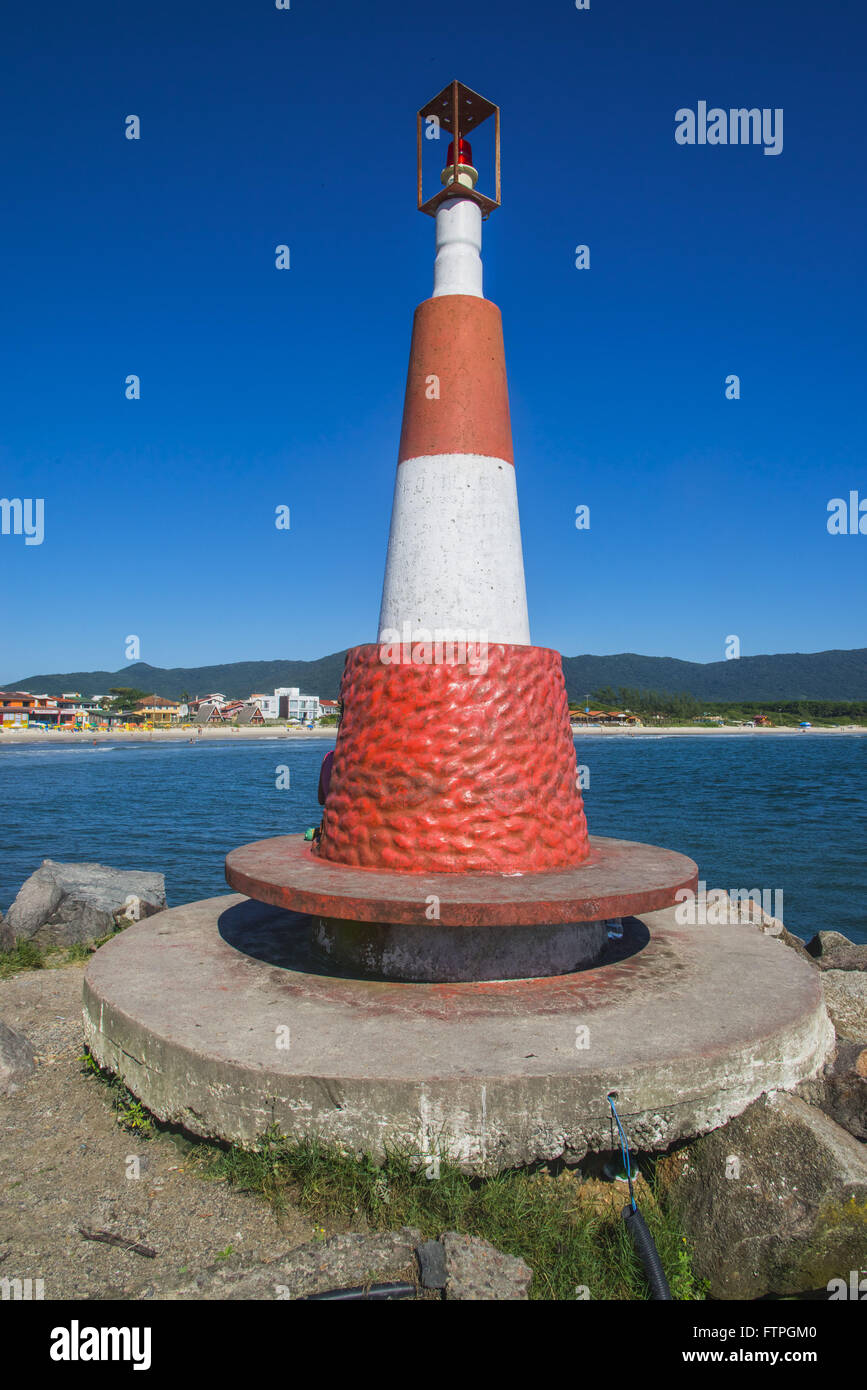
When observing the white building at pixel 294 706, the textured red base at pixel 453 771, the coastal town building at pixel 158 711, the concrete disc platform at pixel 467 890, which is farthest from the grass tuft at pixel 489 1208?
the white building at pixel 294 706

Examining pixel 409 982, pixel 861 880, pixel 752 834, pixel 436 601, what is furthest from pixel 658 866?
pixel 752 834

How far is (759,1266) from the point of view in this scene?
12.2ft

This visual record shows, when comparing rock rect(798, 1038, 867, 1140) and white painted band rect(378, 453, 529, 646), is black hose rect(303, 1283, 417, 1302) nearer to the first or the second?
rock rect(798, 1038, 867, 1140)

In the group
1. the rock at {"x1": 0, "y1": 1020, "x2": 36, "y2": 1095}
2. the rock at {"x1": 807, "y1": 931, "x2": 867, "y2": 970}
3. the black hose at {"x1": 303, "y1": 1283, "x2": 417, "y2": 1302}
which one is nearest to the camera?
the black hose at {"x1": 303, "y1": 1283, "x2": 417, "y2": 1302}

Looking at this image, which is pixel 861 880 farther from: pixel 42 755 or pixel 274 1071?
pixel 42 755

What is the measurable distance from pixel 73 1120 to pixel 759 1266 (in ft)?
11.5

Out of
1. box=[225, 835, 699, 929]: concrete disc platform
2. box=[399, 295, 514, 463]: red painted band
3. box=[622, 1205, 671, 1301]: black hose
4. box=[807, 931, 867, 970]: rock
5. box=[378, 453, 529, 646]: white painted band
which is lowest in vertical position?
box=[807, 931, 867, 970]: rock

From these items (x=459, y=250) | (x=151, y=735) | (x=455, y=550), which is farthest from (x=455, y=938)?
(x=151, y=735)

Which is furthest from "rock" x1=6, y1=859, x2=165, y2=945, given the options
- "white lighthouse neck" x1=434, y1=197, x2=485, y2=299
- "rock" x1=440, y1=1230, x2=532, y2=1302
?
"white lighthouse neck" x1=434, y1=197, x2=485, y2=299

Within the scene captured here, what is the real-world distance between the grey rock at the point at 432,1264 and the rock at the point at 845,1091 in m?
2.23

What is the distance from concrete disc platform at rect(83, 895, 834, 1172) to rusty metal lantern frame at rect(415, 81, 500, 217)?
561 cm

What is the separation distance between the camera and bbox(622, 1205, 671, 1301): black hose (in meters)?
3.41
